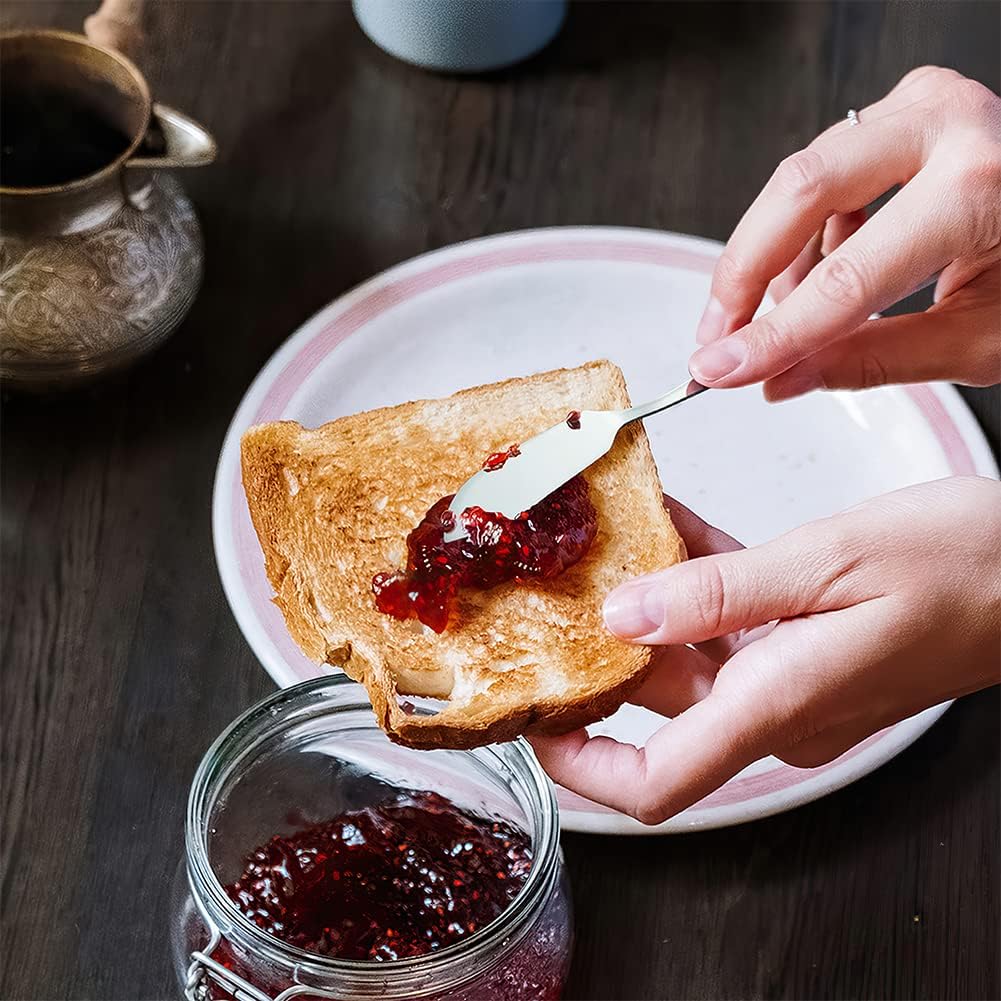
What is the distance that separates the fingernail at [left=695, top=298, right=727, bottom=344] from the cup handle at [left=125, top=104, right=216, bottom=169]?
76 centimetres

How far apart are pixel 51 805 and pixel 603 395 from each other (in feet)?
3.01

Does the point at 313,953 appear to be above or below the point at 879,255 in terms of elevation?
below

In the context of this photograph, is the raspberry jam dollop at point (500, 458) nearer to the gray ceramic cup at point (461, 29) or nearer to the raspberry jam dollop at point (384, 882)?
the raspberry jam dollop at point (384, 882)

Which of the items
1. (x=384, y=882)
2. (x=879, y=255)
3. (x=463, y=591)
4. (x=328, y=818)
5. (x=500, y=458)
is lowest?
(x=328, y=818)

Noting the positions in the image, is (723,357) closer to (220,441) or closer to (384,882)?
(384,882)

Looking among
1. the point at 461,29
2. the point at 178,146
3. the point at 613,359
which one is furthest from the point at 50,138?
the point at 613,359

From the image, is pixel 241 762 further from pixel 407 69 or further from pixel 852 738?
pixel 407 69

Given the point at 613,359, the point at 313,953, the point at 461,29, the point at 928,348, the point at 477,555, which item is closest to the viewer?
the point at 313,953

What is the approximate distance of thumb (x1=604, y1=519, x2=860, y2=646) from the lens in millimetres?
1459

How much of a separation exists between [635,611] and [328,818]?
490mm

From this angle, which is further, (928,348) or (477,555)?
(928,348)

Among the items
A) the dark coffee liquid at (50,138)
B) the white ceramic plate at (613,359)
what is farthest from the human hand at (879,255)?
the dark coffee liquid at (50,138)

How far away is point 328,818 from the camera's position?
1678mm

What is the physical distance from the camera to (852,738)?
158cm
